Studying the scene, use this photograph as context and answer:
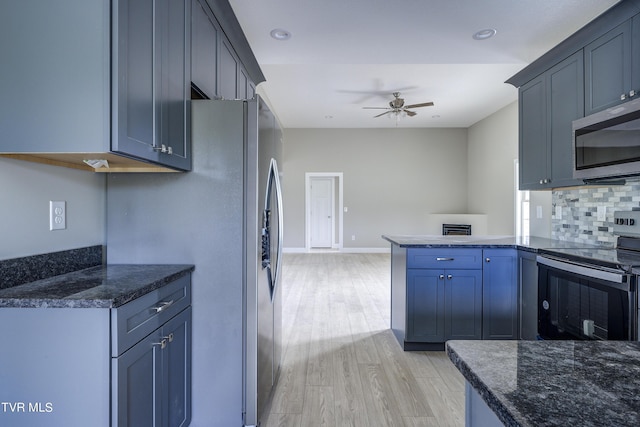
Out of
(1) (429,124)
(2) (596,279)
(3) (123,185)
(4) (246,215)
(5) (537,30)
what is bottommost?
(2) (596,279)

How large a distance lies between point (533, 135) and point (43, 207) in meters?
3.47

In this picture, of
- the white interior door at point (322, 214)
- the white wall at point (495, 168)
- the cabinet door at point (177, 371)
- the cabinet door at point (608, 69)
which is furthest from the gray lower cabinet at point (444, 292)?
the white interior door at point (322, 214)

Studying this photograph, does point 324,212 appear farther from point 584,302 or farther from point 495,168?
point 584,302

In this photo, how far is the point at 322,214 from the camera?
9.17 meters

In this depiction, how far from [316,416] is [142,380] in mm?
1049

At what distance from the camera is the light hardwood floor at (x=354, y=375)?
6.26ft

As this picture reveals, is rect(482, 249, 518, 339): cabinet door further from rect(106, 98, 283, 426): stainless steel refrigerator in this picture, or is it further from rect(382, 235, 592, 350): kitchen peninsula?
rect(106, 98, 283, 426): stainless steel refrigerator

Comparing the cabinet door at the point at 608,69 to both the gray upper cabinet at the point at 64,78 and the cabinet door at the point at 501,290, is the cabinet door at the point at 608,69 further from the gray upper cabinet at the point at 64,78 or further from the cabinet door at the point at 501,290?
the gray upper cabinet at the point at 64,78

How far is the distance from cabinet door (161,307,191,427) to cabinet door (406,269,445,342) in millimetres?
1732

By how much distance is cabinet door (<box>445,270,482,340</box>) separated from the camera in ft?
8.79

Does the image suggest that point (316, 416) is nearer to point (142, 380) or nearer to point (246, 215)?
point (142, 380)

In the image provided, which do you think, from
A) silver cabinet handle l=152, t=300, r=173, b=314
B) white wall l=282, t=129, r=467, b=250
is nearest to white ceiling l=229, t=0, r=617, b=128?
silver cabinet handle l=152, t=300, r=173, b=314

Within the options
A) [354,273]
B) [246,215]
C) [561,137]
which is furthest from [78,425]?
[354,273]

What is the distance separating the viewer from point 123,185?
170 cm
